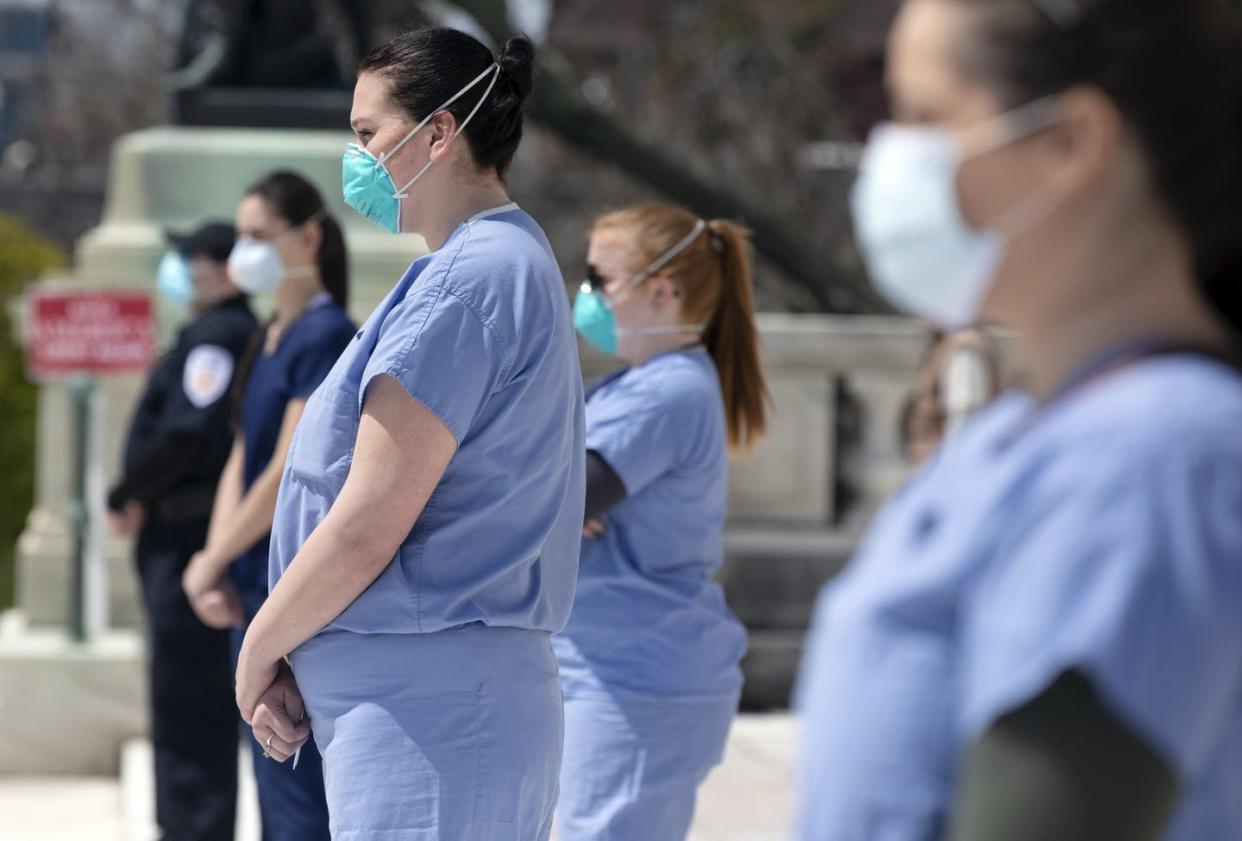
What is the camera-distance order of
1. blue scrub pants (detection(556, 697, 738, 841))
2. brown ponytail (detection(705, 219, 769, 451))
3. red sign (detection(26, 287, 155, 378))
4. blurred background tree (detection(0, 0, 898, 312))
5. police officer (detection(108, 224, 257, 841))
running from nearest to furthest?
blue scrub pants (detection(556, 697, 738, 841)) → brown ponytail (detection(705, 219, 769, 451)) → police officer (detection(108, 224, 257, 841)) → red sign (detection(26, 287, 155, 378)) → blurred background tree (detection(0, 0, 898, 312))

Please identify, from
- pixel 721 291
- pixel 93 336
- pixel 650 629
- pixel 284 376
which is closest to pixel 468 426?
pixel 650 629

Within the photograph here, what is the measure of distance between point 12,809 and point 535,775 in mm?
4236

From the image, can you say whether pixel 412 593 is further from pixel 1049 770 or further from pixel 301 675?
pixel 1049 770

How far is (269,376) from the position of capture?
161 inches

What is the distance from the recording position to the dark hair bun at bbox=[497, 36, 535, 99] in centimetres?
278

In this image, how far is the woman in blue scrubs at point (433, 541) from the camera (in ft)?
8.13

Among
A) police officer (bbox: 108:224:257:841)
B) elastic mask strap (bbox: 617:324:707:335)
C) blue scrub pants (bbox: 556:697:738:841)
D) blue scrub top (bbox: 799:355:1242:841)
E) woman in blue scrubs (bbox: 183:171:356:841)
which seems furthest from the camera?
police officer (bbox: 108:224:257:841)

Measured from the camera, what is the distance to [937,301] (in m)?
1.44

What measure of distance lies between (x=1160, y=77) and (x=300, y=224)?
335cm

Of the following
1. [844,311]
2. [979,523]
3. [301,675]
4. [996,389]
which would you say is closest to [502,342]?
[301,675]

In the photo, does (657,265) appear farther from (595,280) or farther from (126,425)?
(126,425)

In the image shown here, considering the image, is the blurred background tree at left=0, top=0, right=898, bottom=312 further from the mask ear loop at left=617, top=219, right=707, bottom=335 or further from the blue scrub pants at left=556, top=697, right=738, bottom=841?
the blue scrub pants at left=556, top=697, right=738, bottom=841

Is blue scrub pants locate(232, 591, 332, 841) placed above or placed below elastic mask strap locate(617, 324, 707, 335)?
below

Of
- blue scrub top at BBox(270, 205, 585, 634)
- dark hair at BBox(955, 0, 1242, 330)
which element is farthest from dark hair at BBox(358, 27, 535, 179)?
dark hair at BBox(955, 0, 1242, 330)
